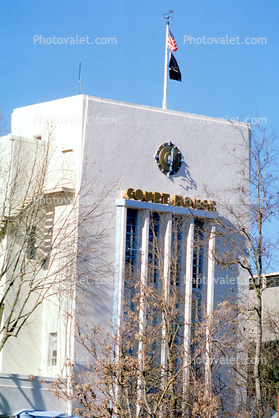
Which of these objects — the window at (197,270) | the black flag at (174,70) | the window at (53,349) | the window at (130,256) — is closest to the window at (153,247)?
the window at (130,256)

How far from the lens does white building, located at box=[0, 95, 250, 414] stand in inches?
1298

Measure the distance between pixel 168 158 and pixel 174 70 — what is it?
14.8ft

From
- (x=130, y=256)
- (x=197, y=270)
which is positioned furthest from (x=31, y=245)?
(x=197, y=270)

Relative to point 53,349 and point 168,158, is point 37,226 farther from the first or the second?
point 168,158

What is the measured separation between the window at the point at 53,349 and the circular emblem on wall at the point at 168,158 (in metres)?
8.95

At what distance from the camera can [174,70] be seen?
36.9m

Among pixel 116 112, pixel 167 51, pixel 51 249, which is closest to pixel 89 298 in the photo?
pixel 51 249

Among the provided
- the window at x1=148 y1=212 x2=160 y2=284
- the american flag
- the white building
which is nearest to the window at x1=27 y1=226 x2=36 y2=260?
the white building

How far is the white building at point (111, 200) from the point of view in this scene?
33.0m

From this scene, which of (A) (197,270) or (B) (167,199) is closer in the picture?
(B) (167,199)

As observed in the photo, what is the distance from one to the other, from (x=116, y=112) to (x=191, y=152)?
4369 millimetres

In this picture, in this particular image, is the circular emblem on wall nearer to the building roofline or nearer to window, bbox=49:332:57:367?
the building roofline

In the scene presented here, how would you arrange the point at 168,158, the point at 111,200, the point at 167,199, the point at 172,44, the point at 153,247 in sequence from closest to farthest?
the point at 111,200
the point at 153,247
the point at 167,199
the point at 168,158
the point at 172,44

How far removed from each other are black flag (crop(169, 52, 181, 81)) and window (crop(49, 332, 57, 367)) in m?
13.4
